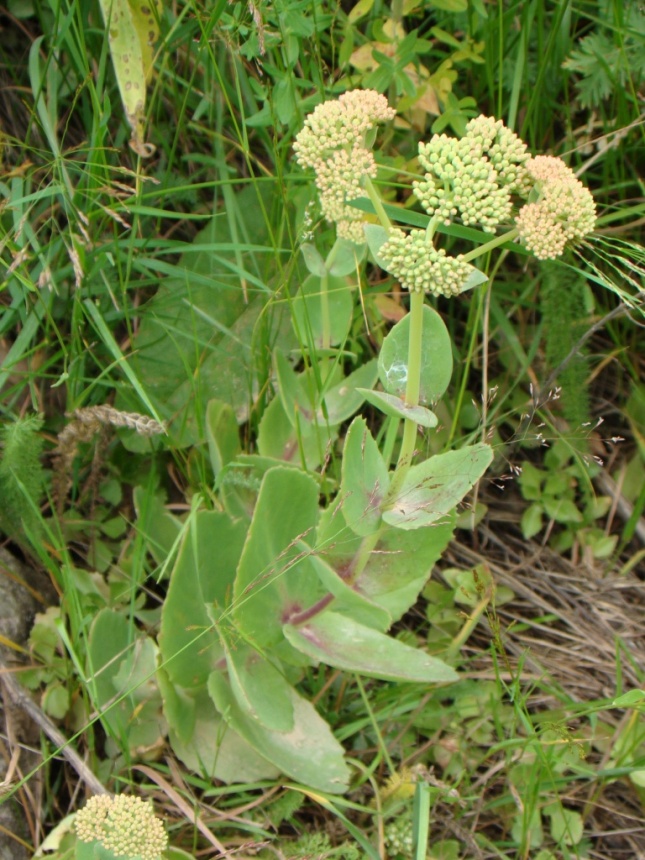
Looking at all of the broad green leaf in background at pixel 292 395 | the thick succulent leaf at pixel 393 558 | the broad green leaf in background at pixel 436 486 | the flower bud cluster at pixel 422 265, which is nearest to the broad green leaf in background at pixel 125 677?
the thick succulent leaf at pixel 393 558

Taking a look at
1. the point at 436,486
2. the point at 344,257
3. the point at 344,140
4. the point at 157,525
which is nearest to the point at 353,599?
the point at 436,486

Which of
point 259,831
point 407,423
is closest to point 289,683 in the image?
point 259,831

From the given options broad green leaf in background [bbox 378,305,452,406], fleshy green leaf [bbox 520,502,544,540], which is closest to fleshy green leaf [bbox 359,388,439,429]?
broad green leaf in background [bbox 378,305,452,406]

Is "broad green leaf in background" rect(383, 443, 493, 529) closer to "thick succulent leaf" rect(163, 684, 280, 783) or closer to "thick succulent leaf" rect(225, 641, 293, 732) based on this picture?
"thick succulent leaf" rect(225, 641, 293, 732)

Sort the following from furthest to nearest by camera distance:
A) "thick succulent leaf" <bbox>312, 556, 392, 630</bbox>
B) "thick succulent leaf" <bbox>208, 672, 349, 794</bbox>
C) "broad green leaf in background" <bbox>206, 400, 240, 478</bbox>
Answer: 1. "broad green leaf in background" <bbox>206, 400, 240, 478</bbox>
2. "thick succulent leaf" <bbox>208, 672, 349, 794</bbox>
3. "thick succulent leaf" <bbox>312, 556, 392, 630</bbox>

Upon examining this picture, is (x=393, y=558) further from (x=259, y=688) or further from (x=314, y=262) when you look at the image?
(x=314, y=262)

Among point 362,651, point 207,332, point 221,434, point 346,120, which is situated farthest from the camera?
point 207,332
